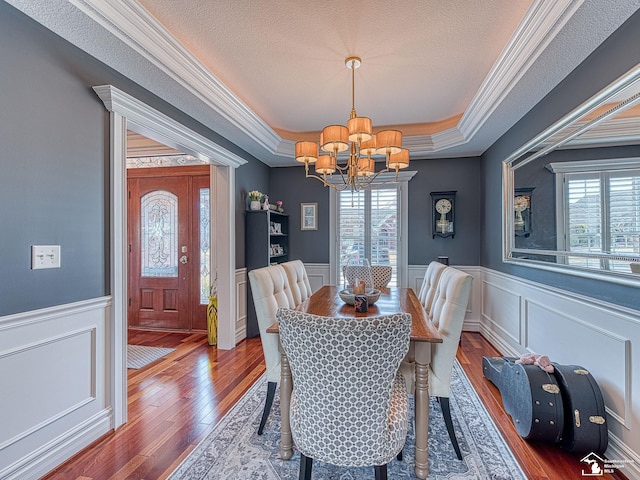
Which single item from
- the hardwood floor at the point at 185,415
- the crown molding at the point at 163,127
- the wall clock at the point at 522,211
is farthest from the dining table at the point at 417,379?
the crown molding at the point at 163,127

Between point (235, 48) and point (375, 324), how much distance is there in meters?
2.30

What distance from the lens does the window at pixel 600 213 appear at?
1.78 metres

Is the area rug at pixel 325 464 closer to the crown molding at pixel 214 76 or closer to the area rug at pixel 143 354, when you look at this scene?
the area rug at pixel 143 354

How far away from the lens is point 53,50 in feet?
6.12

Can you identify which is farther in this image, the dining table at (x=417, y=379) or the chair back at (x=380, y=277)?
the chair back at (x=380, y=277)

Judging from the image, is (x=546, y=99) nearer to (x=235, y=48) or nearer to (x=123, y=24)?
(x=235, y=48)

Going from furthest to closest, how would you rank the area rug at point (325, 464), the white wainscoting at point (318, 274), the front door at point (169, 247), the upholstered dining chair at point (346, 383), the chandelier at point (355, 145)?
1. the white wainscoting at point (318, 274)
2. the front door at point (169, 247)
3. the chandelier at point (355, 145)
4. the area rug at point (325, 464)
5. the upholstered dining chair at point (346, 383)

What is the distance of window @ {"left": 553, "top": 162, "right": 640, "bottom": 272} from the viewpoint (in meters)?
1.78

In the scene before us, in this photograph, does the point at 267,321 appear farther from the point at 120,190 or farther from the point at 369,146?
the point at 369,146

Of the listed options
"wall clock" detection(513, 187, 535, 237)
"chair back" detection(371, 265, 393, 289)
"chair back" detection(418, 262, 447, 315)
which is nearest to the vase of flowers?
"chair back" detection(371, 265, 393, 289)

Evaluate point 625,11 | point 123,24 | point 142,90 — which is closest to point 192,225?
point 142,90

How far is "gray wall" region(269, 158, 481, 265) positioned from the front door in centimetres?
161

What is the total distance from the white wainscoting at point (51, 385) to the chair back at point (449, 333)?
6.92 feet

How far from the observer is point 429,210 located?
4.74m
